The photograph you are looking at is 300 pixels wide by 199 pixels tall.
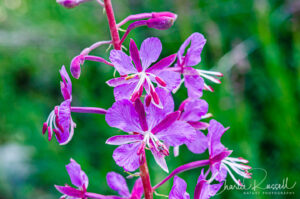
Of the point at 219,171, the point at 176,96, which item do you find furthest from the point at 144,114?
the point at 176,96

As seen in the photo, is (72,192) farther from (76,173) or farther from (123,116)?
(123,116)

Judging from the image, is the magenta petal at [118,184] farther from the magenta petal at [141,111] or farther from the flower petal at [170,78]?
the flower petal at [170,78]

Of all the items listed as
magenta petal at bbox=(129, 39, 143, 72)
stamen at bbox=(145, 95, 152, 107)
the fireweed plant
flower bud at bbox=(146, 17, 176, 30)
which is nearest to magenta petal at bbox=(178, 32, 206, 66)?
the fireweed plant

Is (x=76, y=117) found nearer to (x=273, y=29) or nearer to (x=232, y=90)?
(x=232, y=90)

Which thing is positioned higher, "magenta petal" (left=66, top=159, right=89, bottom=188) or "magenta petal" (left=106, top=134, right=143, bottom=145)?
"magenta petal" (left=106, top=134, right=143, bottom=145)

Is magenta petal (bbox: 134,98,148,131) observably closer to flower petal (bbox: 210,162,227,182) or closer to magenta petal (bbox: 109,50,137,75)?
magenta petal (bbox: 109,50,137,75)

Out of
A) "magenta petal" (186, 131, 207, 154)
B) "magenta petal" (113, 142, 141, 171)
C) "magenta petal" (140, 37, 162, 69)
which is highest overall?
"magenta petal" (140, 37, 162, 69)
